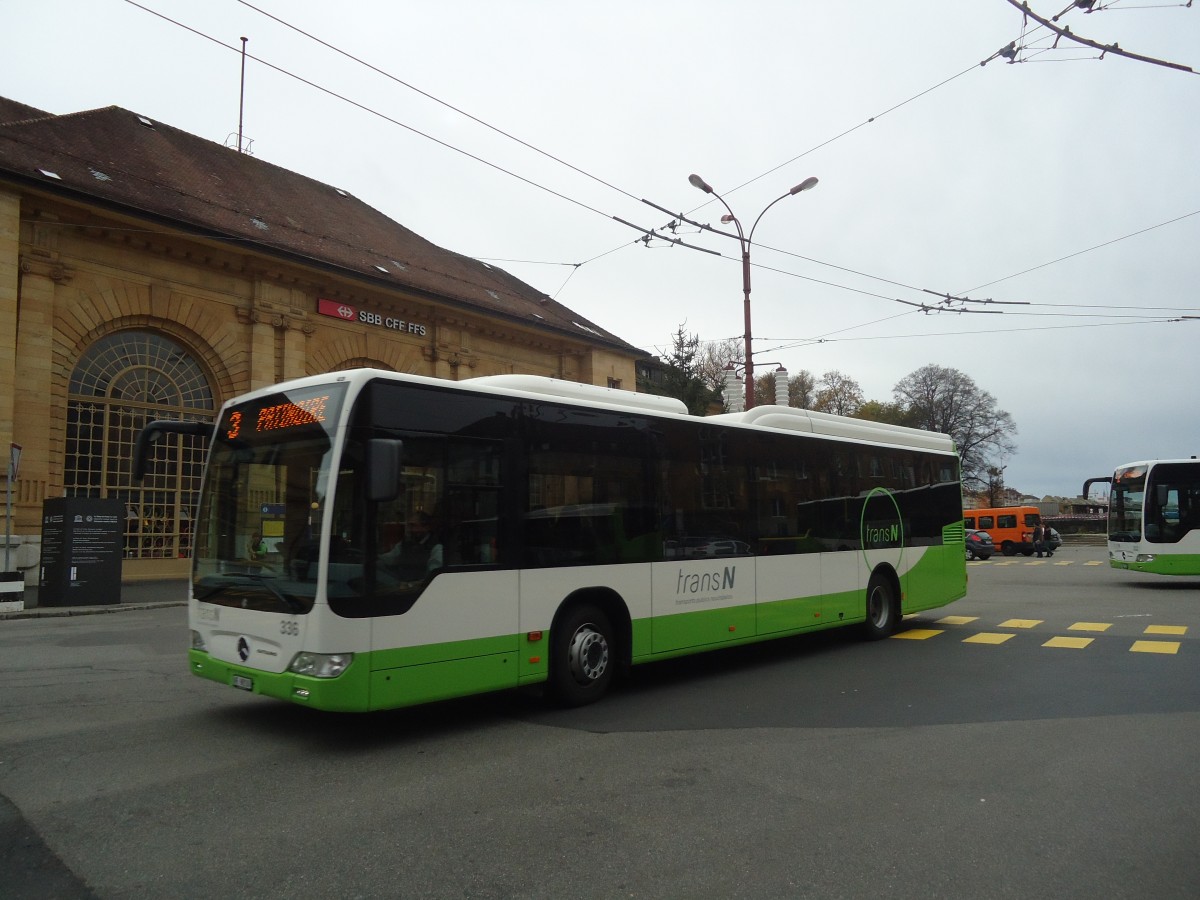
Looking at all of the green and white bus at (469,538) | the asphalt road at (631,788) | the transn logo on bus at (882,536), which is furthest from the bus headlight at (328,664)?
the transn logo on bus at (882,536)

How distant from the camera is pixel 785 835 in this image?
4570mm

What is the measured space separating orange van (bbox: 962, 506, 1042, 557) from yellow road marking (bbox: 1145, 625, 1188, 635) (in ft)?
104

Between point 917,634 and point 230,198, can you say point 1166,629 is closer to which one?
point 917,634

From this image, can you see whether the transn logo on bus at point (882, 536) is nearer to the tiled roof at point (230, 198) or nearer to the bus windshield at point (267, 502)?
the bus windshield at point (267, 502)

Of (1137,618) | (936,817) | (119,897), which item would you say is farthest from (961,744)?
(1137,618)

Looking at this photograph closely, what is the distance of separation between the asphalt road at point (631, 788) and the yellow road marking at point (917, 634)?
2.76 m

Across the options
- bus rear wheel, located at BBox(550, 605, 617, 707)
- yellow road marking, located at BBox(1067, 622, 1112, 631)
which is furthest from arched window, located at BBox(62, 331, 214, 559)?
yellow road marking, located at BBox(1067, 622, 1112, 631)

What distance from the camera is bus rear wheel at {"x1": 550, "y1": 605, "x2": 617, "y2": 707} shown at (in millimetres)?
7523

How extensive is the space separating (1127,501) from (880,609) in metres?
13.4

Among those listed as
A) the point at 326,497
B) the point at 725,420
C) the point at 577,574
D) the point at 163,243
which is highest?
the point at 163,243

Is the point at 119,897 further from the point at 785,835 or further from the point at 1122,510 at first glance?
the point at 1122,510

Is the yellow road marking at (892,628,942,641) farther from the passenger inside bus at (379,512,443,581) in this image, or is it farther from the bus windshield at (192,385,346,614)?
the bus windshield at (192,385,346,614)

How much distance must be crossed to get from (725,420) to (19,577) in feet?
46.4

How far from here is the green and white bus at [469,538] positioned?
6.15m
